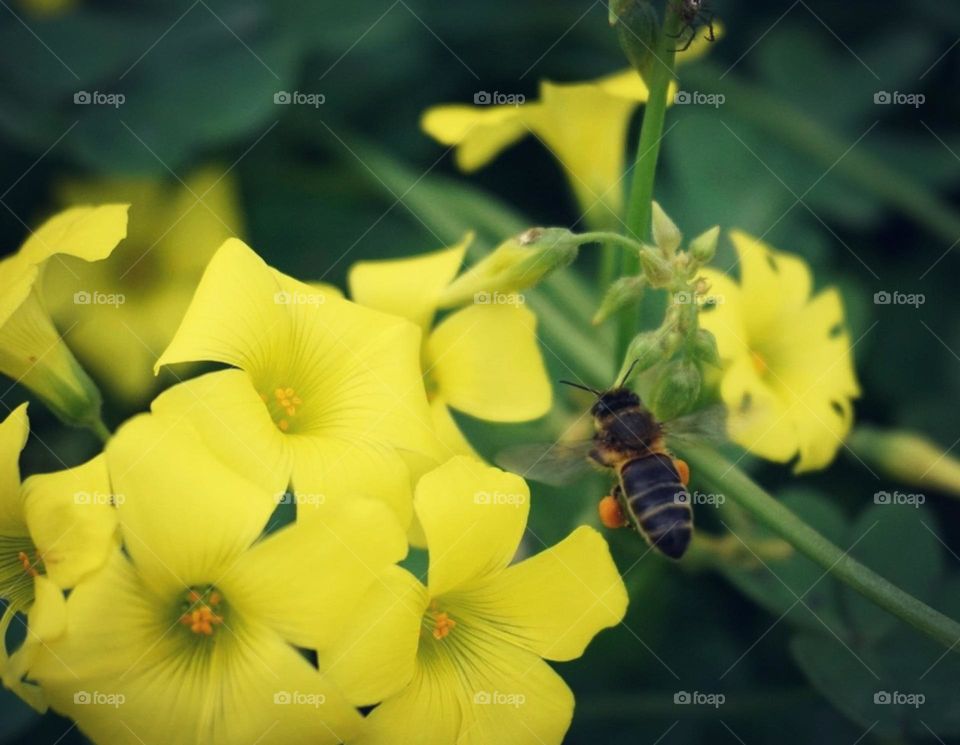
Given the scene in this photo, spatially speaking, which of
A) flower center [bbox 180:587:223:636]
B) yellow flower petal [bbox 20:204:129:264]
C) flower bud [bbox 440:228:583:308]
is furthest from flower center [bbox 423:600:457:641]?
yellow flower petal [bbox 20:204:129:264]

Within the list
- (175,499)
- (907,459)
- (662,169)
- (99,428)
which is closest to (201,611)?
(175,499)

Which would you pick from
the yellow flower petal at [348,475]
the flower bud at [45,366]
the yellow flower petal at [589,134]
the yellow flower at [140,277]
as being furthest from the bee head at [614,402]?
the yellow flower at [140,277]

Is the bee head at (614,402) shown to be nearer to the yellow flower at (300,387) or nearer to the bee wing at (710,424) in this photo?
the bee wing at (710,424)

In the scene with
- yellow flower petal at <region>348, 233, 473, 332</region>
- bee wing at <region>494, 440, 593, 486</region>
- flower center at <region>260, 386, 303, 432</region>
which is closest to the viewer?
bee wing at <region>494, 440, 593, 486</region>

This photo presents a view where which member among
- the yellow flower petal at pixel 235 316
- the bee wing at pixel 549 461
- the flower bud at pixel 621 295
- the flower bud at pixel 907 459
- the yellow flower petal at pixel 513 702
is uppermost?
the yellow flower petal at pixel 235 316

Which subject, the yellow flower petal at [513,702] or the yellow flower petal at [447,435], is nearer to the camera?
the yellow flower petal at [513,702]

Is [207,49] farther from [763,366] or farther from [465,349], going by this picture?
[763,366]

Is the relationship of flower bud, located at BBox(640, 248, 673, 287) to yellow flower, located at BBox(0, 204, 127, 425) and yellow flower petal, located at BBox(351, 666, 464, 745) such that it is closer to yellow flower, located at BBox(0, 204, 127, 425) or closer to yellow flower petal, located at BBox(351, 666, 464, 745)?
yellow flower petal, located at BBox(351, 666, 464, 745)

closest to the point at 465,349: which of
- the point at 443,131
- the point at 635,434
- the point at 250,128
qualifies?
the point at 635,434
